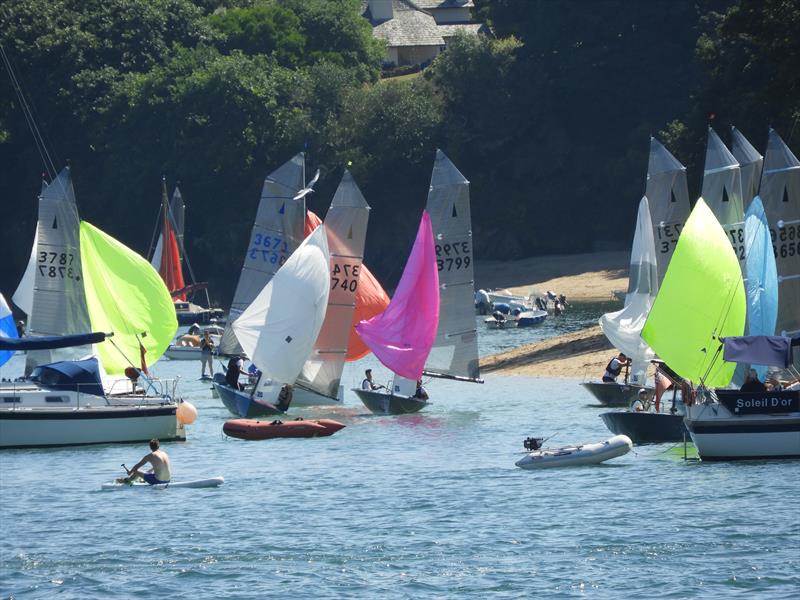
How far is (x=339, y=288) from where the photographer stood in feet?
184

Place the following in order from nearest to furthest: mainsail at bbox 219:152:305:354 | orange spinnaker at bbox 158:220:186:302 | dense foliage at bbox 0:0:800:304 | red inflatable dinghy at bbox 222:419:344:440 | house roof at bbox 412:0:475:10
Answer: red inflatable dinghy at bbox 222:419:344:440
mainsail at bbox 219:152:305:354
orange spinnaker at bbox 158:220:186:302
dense foliage at bbox 0:0:800:304
house roof at bbox 412:0:475:10

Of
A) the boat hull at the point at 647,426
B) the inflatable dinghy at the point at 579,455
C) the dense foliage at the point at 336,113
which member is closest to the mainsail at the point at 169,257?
the dense foliage at the point at 336,113

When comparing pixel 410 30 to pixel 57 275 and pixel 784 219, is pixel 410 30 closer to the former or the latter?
pixel 57 275

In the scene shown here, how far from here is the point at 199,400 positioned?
63.5 m

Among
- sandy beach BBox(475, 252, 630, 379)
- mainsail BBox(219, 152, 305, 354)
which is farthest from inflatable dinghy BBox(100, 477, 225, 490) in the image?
sandy beach BBox(475, 252, 630, 379)

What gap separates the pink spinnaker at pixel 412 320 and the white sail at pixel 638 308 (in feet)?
19.1

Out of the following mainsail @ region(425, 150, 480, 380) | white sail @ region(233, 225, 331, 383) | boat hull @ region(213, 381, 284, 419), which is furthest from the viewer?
mainsail @ region(425, 150, 480, 380)

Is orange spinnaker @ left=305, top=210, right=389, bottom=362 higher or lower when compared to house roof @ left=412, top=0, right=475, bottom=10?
lower

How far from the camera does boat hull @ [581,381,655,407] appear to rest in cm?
5512

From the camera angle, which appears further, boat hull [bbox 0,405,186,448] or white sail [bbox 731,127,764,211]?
white sail [bbox 731,127,764,211]

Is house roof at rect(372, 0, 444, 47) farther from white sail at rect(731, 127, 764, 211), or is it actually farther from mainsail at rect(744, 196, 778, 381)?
mainsail at rect(744, 196, 778, 381)

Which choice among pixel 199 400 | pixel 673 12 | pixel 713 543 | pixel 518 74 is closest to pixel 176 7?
pixel 518 74

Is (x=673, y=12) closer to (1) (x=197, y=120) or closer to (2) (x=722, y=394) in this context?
(1) (x=197, y=120)

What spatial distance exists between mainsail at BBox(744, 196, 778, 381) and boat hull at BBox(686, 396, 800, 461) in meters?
3.16
